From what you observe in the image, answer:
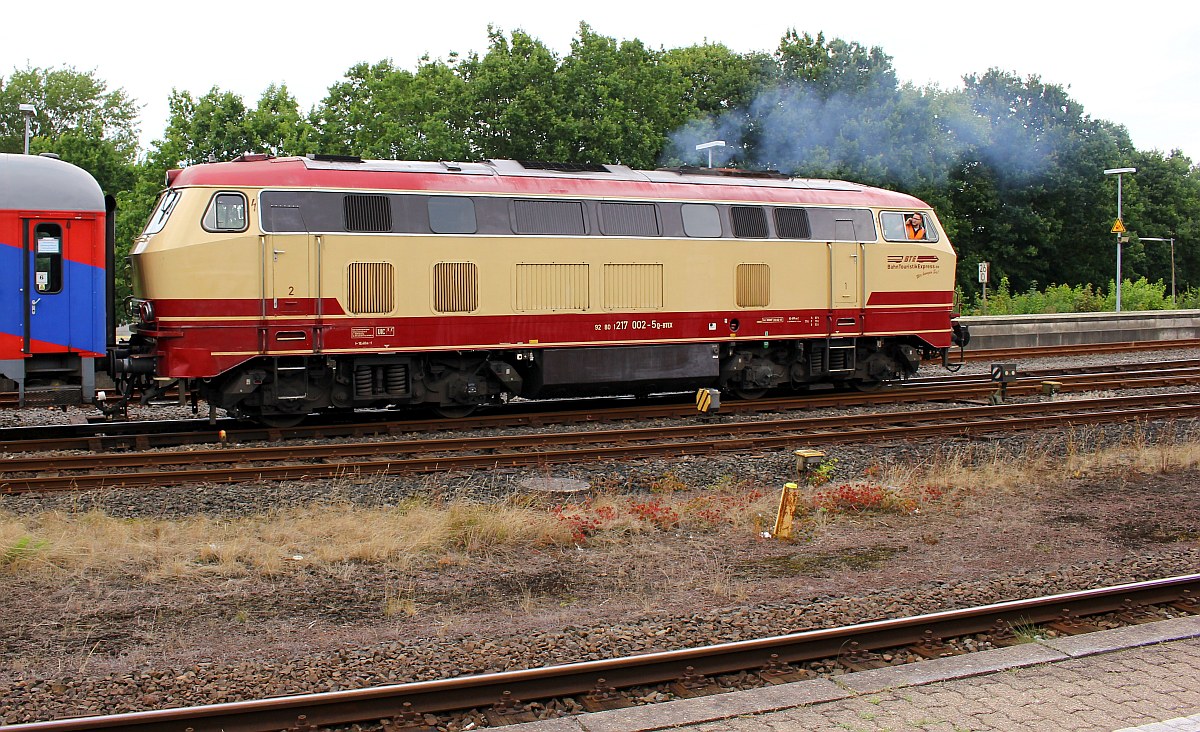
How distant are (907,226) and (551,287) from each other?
23.9 feet

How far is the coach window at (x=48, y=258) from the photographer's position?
44.1 feet

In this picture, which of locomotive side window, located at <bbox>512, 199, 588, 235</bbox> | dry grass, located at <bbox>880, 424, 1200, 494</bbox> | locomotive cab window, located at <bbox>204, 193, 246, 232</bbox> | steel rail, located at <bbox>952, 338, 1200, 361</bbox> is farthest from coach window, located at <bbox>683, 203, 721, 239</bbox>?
steel rail, located at <bbox>952, 338, 1200, 361</bbox>

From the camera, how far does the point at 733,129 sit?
43.3 m

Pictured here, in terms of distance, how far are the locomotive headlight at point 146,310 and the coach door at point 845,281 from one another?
11015 millimetres

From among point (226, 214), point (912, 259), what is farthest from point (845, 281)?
point (226, 214)

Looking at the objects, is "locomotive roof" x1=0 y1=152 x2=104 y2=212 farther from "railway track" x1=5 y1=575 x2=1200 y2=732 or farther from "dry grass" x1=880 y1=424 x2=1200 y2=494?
"dry grass" x1=880 y1=424 x2=1200 y2=494

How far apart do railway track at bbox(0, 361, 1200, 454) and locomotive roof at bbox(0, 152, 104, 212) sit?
3.07 meters

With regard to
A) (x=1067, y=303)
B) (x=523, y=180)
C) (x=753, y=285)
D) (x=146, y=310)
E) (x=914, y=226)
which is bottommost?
(x=146, y=310)

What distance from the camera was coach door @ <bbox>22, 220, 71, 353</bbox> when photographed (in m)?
13.4

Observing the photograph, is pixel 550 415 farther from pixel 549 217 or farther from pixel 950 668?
pixel 950 668

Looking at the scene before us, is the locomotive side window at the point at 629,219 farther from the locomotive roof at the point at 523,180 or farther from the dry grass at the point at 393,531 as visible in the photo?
the dry grass at the point at 393,531

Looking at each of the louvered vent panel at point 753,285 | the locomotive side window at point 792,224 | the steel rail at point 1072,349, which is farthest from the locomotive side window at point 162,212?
the steel rail at point 1072,349

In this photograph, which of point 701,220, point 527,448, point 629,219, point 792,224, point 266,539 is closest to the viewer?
point 266,539

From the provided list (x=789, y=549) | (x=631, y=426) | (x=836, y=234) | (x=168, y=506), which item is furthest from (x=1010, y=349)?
(x=168, y=506)
